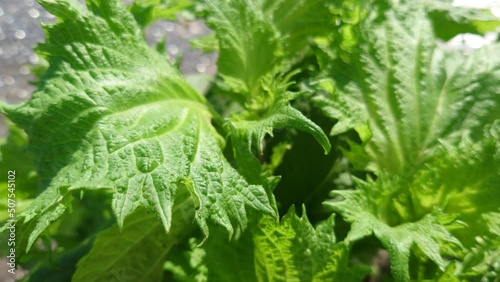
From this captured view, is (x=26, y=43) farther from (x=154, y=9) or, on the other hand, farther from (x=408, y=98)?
(x=408, y=98)

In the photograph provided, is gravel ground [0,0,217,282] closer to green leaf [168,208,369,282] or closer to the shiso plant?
the shiso plant

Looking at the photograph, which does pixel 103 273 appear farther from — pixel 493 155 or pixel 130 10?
pixel 493 155

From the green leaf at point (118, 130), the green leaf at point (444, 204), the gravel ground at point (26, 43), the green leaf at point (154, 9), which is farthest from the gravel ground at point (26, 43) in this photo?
the green leaf at point (444, 204)

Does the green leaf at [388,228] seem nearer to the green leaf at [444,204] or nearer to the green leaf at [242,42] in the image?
the green leaf at [444,204]

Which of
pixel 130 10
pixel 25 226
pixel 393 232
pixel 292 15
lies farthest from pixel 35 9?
pixel 393 232

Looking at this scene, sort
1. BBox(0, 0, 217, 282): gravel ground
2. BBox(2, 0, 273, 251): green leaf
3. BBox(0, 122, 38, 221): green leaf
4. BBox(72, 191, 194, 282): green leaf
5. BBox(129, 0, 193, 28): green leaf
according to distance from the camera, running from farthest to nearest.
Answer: BBox(0, 0, 217, 282): gravel ground, BBox(0, 122, 38, 221): green leaf, BBox(129, 0, 193, 28): green leaf, BBox(72, 191, 194, 282): green leaf, BBox(2, 0, 273, 251): green leaf

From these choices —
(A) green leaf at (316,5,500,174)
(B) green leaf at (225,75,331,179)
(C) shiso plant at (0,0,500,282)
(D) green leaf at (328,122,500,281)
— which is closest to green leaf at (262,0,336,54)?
(C) shiso plant at (0,0,500,282)
